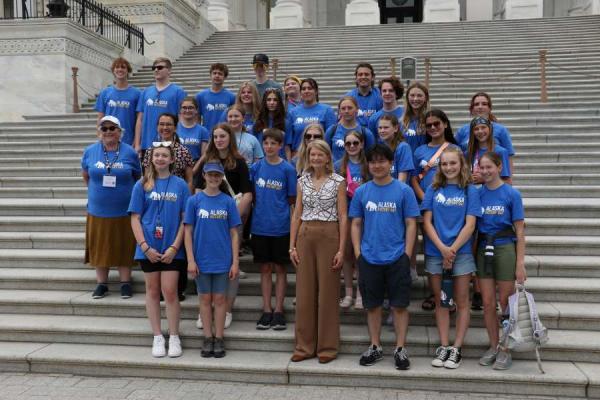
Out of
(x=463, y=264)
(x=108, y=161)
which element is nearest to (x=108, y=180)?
(x=108, y=161)

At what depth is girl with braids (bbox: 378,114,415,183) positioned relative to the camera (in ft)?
17.1

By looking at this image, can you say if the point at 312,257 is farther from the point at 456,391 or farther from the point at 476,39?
the point at 476,39

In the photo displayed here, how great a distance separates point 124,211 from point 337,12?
29.9 meters

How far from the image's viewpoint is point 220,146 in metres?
5.21

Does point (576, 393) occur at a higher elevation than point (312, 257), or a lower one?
lower

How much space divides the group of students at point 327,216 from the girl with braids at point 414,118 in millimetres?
15

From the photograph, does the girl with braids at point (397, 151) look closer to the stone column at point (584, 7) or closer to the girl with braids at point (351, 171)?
the girl with braids at point (351, 171)

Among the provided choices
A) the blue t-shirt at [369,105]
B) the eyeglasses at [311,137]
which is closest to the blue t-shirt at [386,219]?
the eyeglasses at [311,137]

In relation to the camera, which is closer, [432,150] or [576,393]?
[576,393]

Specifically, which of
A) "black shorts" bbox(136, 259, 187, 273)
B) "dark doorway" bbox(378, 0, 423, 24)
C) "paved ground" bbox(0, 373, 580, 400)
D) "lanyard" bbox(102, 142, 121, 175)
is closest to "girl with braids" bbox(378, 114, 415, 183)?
"paved ground" bbox(0, 373, 580, 400)

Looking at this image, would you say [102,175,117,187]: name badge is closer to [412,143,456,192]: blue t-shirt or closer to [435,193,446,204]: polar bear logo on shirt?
[412,143,456,192]: blue t-shirt

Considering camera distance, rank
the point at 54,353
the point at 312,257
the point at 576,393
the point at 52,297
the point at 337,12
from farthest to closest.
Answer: the point at 337,12 → the point at 52,297 → the point at 54,353 → the point at 312,257 → the point at 576,393

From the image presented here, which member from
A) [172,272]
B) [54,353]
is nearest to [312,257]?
[172,272]

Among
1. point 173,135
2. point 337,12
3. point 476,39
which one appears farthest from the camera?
point 337,12
